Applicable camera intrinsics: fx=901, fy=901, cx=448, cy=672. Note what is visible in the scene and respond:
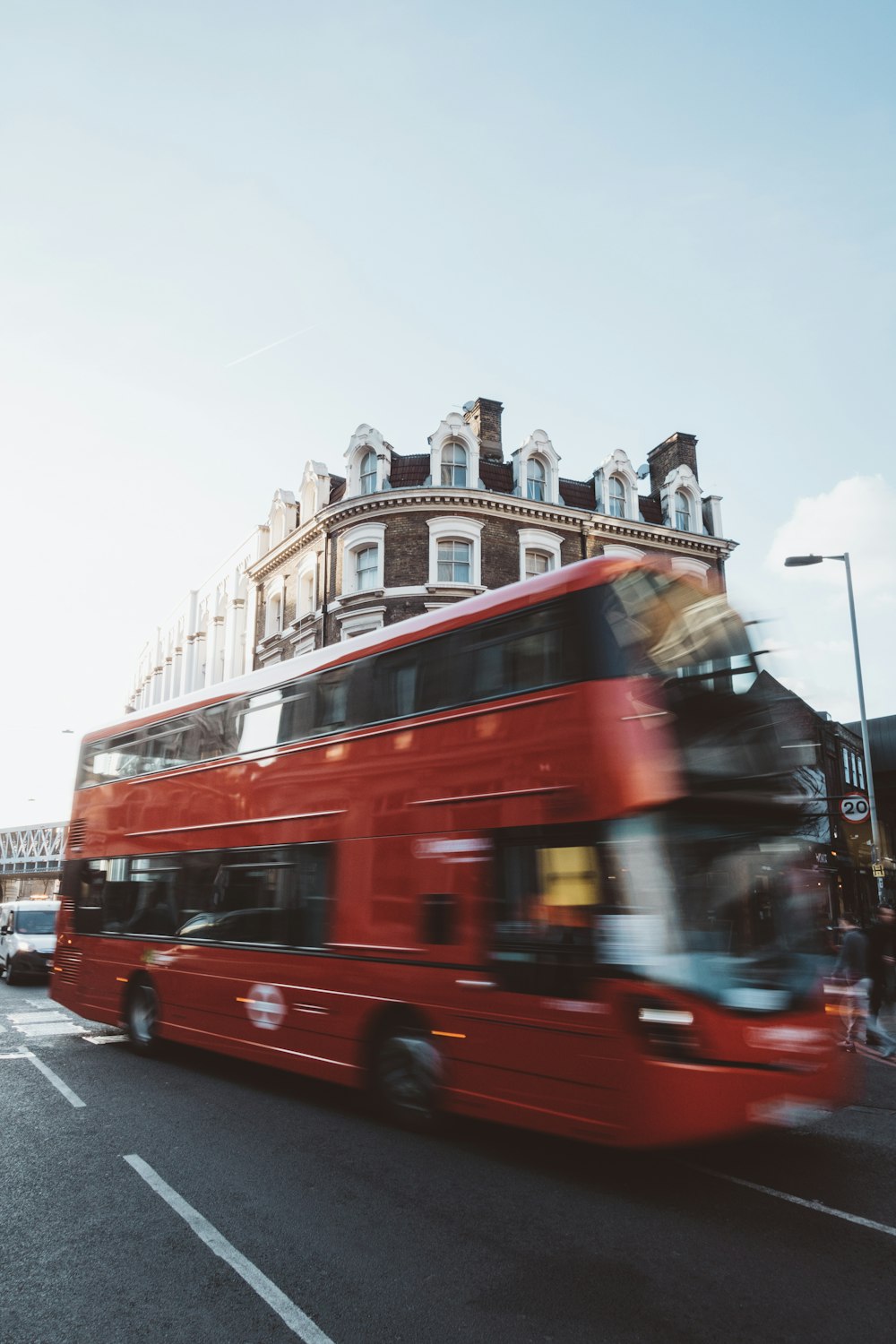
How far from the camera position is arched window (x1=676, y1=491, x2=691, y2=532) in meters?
32.8

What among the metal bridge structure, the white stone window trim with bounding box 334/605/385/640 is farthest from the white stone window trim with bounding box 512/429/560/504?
the metal bridge structure

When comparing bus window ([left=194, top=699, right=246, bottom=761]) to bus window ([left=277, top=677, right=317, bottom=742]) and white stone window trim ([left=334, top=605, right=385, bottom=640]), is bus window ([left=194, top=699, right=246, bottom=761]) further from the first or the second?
white stone window trim ([left=334, top=605, right=385, bottom=640])

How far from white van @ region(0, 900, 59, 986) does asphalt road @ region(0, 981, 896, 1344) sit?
12.9 m

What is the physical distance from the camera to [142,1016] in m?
10.9

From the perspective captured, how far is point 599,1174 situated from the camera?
606cm

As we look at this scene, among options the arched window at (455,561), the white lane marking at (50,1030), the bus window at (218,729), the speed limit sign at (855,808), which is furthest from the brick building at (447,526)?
the bus window at (218,729)

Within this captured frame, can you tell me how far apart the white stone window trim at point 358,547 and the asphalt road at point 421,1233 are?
2138 centimetres

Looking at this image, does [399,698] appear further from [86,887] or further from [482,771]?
[86,887]

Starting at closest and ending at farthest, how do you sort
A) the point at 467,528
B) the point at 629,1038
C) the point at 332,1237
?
the point at 332,1237 → the point at 629,1038 → the point at 467,528

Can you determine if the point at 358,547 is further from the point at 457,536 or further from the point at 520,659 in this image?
the point at 520,659

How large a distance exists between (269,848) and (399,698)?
2276 millimetres

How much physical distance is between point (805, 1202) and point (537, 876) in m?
2.50

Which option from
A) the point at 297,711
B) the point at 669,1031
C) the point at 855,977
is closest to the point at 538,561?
the point at 855,977

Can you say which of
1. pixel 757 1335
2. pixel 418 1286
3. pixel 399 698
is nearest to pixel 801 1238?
pixel 757 1335
